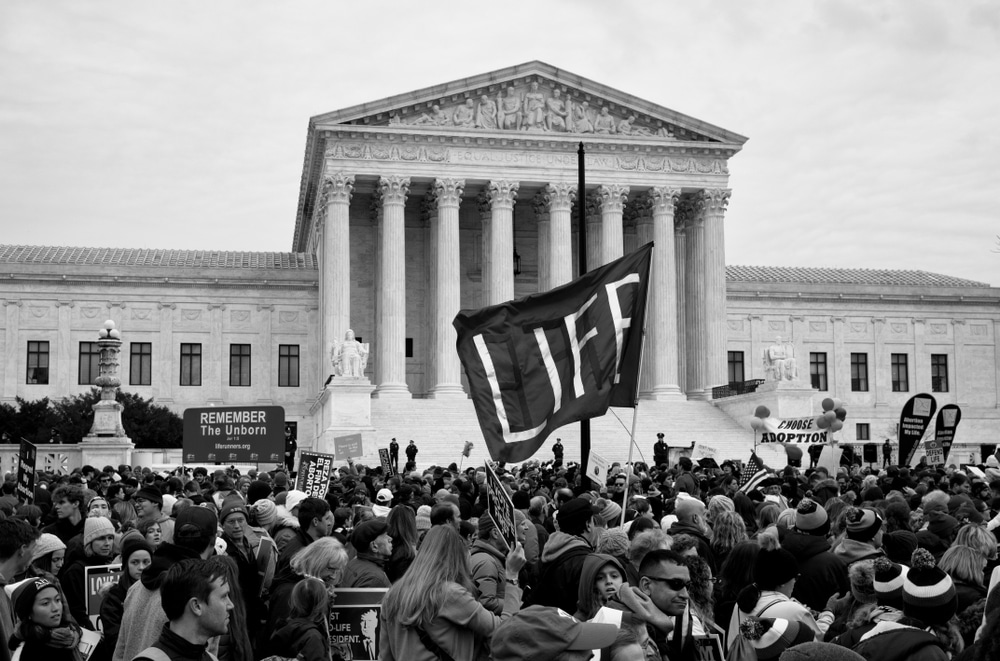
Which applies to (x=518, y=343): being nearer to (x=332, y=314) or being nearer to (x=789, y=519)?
(x=789, y=519)

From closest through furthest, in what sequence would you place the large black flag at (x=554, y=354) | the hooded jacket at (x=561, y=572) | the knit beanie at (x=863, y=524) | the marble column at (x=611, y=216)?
the hooded jacket at (x=561, y=572) → the knit beanie at (x=863, y=524) → the large black flag at (x=554, y=354) → the marble column at (x=611, y=216)

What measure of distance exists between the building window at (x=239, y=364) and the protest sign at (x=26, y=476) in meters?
45.5

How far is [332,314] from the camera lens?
2331 inches

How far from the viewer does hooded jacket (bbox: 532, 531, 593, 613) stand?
824 cm

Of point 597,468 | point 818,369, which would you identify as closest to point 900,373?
point 818,369

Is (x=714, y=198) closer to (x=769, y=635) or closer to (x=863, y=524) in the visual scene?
(x=863, y=524)

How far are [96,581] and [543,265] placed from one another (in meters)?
55.0

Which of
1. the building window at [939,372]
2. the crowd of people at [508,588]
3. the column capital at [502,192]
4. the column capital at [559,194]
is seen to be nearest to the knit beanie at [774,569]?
the crowd of people at [508,588]

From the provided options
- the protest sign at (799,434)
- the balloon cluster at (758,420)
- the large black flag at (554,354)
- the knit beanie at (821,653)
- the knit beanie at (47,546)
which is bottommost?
the knit beanie at (47,546)

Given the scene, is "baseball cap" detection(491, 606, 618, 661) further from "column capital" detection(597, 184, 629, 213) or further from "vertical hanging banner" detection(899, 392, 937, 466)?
"column capital" detection(597, 184, 629, 213)

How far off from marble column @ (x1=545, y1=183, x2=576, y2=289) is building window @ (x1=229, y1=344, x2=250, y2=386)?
17.2 metres

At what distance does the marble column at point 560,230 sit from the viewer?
201 feet

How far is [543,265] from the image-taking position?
2522 inches

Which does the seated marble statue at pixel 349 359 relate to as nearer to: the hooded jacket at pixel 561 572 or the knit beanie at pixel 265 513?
the knit beanie at pixel 265 513
